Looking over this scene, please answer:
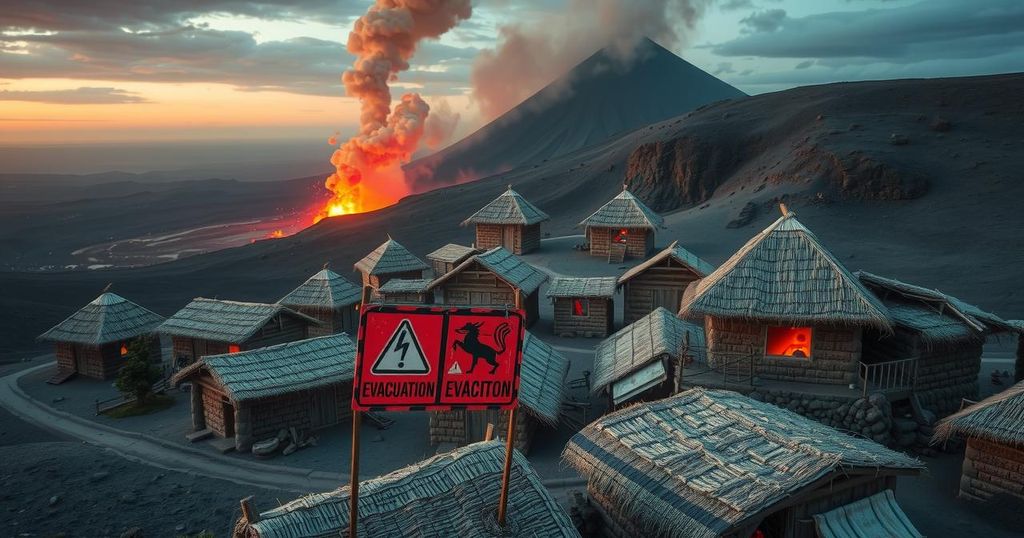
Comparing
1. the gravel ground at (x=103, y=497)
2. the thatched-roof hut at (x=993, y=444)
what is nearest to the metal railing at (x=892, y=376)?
the thatched-roof hut at (x=993, y=444)

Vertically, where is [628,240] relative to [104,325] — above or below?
above

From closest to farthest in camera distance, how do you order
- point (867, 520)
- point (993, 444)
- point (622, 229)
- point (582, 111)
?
1. point (867, 520)
2. point (993, 444)
3. point (622, 229)
4. point (582, 111)

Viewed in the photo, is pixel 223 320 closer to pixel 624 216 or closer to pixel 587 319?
pixel 587 319

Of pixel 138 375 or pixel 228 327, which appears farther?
pixel 228 327

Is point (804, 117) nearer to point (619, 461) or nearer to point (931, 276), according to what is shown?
point (931, 276)

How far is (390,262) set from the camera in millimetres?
34406

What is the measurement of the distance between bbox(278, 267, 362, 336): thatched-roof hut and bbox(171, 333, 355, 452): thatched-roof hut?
8.61 m

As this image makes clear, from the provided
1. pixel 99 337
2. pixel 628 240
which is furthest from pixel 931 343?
pixel 99 337

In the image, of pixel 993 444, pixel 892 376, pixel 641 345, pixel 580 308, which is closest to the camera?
pixel 993 444

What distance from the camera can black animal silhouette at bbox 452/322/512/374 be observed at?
7105 millimetres

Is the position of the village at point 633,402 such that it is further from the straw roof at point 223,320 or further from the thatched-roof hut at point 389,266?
the thatched-roof hut at point 389,266

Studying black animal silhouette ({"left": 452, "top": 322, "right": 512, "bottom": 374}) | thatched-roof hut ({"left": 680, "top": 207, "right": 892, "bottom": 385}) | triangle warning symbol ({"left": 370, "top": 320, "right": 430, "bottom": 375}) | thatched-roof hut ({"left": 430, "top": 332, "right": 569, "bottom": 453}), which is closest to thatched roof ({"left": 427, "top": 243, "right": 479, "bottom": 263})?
thatched-roof hut ({"left": 430, "top": 332, "right": 569, "bottom": 453})

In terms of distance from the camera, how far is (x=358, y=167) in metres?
76.1

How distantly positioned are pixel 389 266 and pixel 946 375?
24252mm
